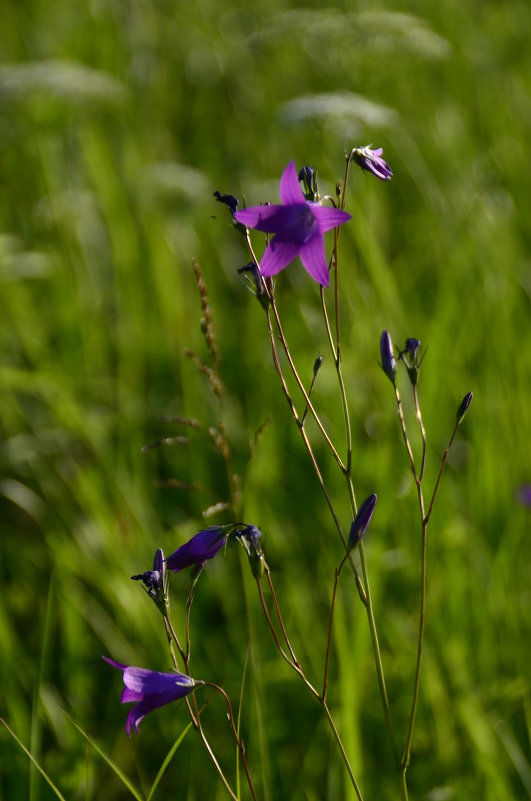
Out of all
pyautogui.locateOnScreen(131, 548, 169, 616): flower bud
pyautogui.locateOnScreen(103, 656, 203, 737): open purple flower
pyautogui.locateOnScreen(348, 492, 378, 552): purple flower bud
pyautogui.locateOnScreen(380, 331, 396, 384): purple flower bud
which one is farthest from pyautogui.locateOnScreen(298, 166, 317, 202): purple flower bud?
pyautogui.locateOnScreen(103, 656, 203, 737): open purple flower

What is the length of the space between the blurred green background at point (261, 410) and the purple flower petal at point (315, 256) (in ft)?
1.49

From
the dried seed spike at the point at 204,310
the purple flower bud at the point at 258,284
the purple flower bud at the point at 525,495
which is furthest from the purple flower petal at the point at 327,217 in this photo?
the purple flower bud at the point at 525,495

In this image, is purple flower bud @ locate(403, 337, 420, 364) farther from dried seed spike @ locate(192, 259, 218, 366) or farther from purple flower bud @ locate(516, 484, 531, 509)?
purple flower bud @ locate(516, 484, 531, 509)

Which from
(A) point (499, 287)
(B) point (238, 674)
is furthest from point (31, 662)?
(A) point (499, 287)

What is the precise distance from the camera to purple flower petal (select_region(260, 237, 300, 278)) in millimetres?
943

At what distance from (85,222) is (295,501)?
1681 millimetres

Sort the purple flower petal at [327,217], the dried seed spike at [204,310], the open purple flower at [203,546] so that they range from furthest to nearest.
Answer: the dried seed spike at [204,310], the open purple flower at [203,546], the purple flower petal at [327,217]

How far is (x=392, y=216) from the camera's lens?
359cm

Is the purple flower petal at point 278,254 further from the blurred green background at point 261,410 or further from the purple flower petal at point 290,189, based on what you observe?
the blurred green background at point 261,410

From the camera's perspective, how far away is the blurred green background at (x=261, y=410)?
1.78m

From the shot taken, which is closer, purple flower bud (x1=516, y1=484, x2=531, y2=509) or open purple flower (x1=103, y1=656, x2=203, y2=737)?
open purple flower (x1=103, y1=656, x2=203, y2=737)

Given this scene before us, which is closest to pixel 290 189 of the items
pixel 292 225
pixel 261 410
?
pixel 292 225

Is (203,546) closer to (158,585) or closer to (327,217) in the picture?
(158,585)

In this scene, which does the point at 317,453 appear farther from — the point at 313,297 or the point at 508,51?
the point at 508,51
